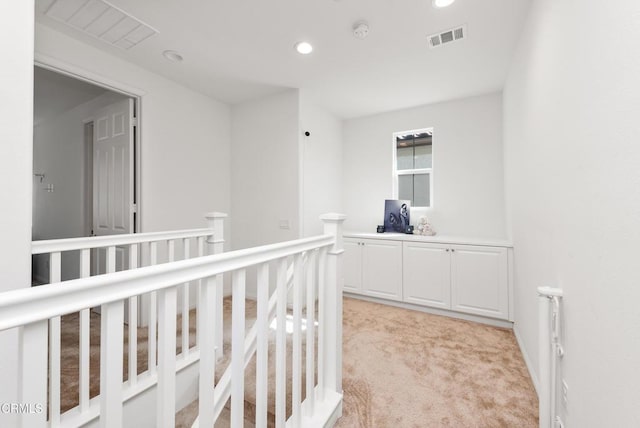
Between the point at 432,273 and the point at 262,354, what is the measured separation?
250 centimetres

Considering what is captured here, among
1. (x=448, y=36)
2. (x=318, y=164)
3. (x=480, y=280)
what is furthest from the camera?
(x=318, y=164)

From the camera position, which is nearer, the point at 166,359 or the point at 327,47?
the point at 166,359

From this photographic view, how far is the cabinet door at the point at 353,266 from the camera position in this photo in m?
3.51

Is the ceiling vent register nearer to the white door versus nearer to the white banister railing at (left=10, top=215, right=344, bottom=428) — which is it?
the white door

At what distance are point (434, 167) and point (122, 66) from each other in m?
3.65

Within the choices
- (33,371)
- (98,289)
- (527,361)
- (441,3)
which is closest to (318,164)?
(441,3)

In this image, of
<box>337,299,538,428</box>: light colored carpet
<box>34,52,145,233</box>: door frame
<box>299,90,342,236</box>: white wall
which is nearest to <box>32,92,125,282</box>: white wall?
A: <box>34,52,145,233</box>: door frame

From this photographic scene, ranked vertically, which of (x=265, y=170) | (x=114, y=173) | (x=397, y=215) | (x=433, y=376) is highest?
(x=265, y=170)

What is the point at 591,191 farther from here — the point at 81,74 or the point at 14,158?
the point at 81,74

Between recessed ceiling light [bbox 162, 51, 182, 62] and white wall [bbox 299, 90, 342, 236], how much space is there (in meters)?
1.30

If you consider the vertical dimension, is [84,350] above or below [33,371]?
below

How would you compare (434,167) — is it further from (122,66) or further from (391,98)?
(122,66)

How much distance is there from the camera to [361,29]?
2100 mm

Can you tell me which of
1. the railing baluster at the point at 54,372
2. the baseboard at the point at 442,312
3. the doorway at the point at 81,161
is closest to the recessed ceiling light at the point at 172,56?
the doorway at the point at 81,161
